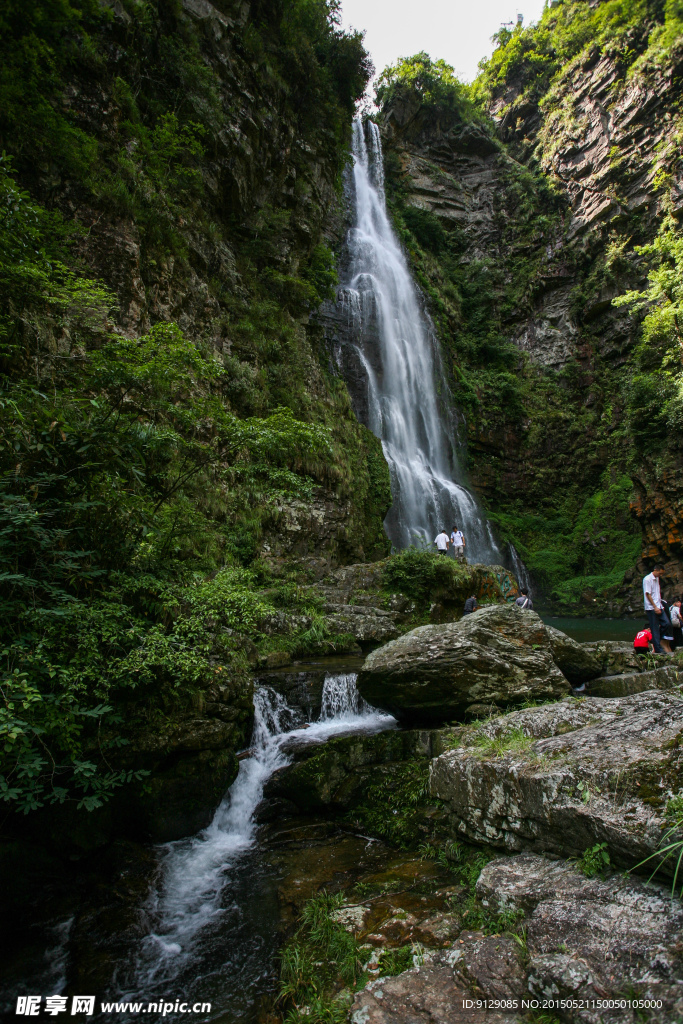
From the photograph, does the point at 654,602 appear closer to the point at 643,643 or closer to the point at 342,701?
the point at 643,643

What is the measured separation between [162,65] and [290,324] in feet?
22.7

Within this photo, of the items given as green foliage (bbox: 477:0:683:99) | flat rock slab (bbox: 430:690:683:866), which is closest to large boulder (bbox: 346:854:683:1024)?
flat rock slab (bbox: 430:690:683:866)

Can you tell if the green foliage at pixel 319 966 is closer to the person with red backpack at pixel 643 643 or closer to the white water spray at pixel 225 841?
the white water spray at pixel 225 841

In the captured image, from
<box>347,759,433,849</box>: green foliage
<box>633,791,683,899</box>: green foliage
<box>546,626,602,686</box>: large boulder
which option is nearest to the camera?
<box>633,791,683,899</box>: green foliage

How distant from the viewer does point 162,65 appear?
1199 centimetres

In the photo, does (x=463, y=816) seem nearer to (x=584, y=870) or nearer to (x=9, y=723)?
(x=584, y=870)

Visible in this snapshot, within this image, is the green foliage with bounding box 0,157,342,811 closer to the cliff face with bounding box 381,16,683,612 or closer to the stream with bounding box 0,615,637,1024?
the stream with bounding box 0,615,637,1024

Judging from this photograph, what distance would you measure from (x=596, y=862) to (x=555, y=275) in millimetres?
30790

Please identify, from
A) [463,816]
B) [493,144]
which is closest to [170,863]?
[463,816]

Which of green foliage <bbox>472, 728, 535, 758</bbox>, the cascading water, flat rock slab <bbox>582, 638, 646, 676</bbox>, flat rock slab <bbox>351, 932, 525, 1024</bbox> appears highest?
green foliage <bbox>472, 728, 535, 758</bbox>

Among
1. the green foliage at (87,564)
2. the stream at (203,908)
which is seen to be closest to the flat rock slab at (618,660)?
the stream at (203,908)

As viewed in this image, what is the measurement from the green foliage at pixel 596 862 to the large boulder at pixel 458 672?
9.61 ft

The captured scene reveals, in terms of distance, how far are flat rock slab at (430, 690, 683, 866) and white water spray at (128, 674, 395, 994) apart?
7.29 feet

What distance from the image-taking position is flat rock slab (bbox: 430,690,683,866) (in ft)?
8.38
